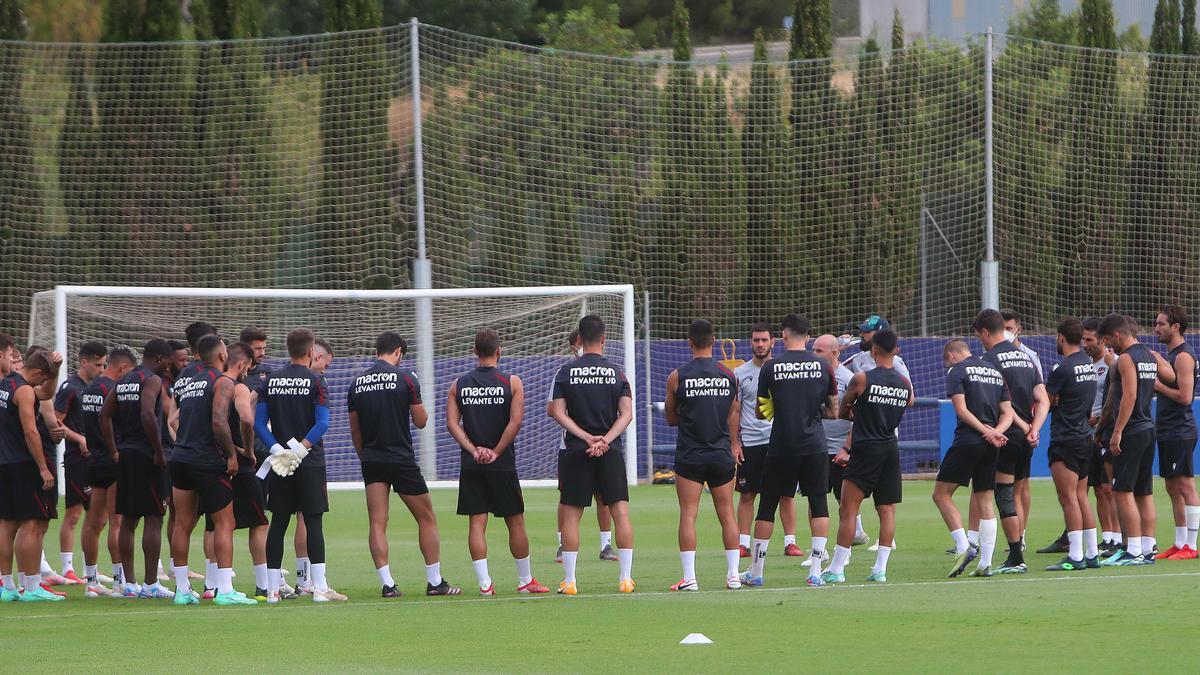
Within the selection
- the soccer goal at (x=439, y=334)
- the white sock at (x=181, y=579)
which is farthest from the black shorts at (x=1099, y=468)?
the soccer goal at (x=439, y=334)

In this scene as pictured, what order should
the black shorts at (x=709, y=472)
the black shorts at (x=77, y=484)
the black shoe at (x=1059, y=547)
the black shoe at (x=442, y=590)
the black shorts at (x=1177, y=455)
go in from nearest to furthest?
the black shorts at (x=709, y=472) < the black shoe at (x=442, y=590) < the black shorts at (x=77, y=484) < the black shorts at (x=1177, y=455) < the black shoe at (x=1059, y=547)

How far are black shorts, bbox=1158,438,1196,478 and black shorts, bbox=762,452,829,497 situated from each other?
140 inches

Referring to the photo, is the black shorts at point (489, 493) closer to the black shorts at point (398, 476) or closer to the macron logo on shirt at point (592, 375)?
the black shorts at point (398, 476)

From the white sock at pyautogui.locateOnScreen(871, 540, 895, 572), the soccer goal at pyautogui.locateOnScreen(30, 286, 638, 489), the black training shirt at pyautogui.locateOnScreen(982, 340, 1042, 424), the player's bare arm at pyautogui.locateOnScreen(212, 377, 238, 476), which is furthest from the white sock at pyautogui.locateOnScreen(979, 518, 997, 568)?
the soccer goal at pyautogui.locateOnScreen(30, 286, 638, 489)

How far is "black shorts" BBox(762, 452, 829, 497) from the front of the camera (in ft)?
39.3

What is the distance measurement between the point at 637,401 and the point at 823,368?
15.1m

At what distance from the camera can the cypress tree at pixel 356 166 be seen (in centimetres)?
2705

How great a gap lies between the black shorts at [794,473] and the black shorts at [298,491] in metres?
3.27

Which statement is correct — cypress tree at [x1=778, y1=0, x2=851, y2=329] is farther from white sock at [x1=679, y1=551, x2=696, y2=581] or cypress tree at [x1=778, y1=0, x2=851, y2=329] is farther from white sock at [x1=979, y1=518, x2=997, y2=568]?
white sock at [x1=679, y1=551, x2=696, y2=581]

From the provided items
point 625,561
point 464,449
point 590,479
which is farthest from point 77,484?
point 625,561

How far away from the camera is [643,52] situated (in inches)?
1699

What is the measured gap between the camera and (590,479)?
38.5ft

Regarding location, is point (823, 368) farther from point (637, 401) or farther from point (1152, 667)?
point (637, 401)

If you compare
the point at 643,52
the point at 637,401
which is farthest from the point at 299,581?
the point at 643,52
